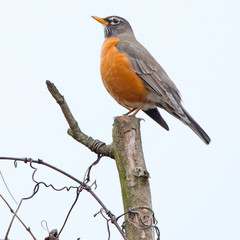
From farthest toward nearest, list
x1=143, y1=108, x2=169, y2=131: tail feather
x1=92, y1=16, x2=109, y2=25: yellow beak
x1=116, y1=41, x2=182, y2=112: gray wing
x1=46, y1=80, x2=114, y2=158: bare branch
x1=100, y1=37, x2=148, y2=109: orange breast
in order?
x1=92, y1=16, x2=109, y2=25: yellow beak < x1=143, y1=108, x2=169, y2=131: tail feather < x1=116, y1=41, x2=182, y2=112: gray wing < x1=100, y1=37, x2=148, y2=109: orange breast < x1=46, y1=80, x2=114, y2=158: bare branch

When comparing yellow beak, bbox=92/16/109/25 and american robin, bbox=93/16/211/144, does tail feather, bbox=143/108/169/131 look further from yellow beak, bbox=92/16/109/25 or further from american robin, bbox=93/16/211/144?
yellow beak, bbox=92/16/109/25

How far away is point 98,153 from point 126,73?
1689 mm

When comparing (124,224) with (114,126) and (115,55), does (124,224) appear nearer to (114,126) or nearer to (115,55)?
(114,126)

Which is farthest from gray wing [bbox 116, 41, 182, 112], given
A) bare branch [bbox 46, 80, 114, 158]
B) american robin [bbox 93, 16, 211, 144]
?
bare branch [bbox 46, 80, 114, 158]

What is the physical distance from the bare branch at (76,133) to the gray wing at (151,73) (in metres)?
1.65

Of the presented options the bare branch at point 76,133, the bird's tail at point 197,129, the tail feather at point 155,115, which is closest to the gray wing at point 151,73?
the bird's tail at point 197,129

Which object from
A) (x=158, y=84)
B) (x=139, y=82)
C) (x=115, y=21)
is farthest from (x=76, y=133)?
(x=115, y=21)

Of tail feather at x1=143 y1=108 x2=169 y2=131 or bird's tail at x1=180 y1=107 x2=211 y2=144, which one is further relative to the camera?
tail feather at x1=143 y1=108 x2=169 y2=131

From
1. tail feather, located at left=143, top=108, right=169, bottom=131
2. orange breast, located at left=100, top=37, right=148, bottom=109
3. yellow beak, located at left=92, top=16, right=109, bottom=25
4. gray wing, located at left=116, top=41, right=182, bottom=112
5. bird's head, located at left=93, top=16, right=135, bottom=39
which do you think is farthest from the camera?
yellow beak, located at left=92, top=16, right=109, bottom=25

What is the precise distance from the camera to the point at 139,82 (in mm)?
5141

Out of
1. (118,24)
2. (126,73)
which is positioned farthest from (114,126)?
(118,24)

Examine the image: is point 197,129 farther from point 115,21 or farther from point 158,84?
point 115,21

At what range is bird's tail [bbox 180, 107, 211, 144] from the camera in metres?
5.27

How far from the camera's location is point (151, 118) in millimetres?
5629
